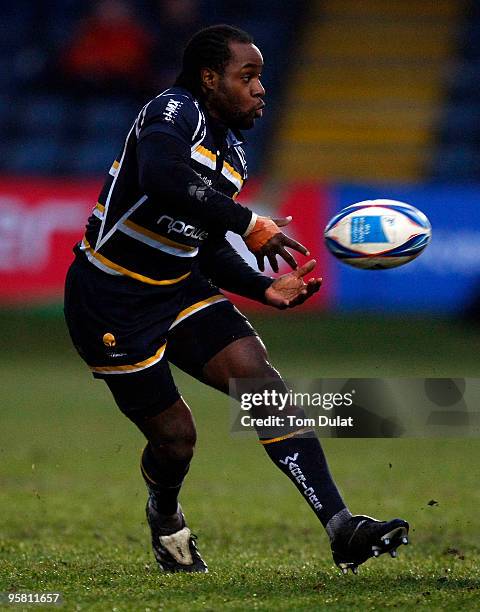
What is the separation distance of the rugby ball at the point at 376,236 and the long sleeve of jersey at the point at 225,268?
476 millimetres

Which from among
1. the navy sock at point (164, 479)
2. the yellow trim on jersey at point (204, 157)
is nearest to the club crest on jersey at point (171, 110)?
the yellow trim on jersey at point (204, 157)

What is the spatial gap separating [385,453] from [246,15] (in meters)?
14.0

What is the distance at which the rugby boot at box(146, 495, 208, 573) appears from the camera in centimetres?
606

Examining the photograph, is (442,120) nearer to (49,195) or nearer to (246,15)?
(246,15)

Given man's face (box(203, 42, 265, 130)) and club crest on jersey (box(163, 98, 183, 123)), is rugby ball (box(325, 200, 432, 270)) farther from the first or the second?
club crest on jersey (box(163, 98, 183, 123))

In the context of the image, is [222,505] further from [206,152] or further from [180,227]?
[206,152]

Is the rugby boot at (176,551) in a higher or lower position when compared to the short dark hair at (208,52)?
lower

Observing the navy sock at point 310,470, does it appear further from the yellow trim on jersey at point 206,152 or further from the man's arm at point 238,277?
the yellow trim on jersey at point 206,152

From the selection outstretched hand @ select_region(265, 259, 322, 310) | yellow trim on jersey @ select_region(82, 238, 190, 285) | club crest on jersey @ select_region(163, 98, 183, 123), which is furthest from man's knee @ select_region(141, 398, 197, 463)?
club crest on jersey @ select_region(163, 98, 183, 123)

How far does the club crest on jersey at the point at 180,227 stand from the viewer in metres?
5.63

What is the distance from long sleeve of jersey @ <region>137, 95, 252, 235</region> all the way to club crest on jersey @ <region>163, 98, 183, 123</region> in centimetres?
3

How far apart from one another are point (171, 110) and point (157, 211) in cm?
47

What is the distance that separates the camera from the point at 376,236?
5.64 m

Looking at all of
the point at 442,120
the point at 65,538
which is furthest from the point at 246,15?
the point at 65,538
